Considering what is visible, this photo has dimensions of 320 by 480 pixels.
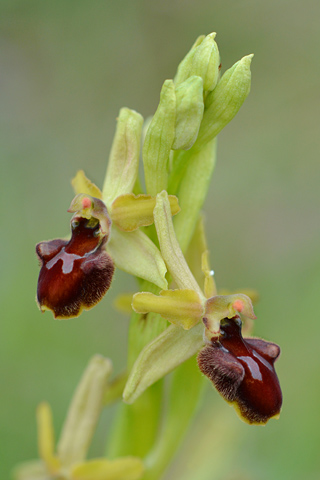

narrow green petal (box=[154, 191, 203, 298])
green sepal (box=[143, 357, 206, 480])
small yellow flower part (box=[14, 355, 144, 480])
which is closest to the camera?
narrow green petal (box=[154, 191, 203, 298])

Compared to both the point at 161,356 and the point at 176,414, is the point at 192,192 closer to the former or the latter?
the point at 161,356

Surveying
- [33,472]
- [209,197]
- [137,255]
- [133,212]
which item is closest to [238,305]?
[137,255]

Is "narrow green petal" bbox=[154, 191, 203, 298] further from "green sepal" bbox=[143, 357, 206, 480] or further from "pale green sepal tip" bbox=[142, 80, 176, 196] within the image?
"green sepal" bbox=[143, 357, 206, 480]

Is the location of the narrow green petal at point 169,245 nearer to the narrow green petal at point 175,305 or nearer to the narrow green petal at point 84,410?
the narrow green petal at point 175,305

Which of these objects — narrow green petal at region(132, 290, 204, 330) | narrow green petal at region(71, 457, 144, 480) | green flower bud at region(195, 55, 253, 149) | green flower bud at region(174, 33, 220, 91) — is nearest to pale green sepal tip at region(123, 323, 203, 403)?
narrow green petal at region(132, 290, 204, 330)

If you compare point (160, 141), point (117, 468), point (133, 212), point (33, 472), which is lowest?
point (117, 468)

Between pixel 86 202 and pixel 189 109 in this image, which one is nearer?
pixel 189 109
